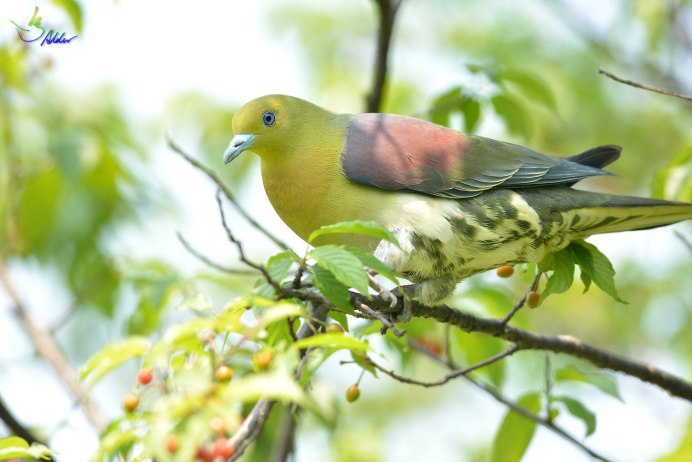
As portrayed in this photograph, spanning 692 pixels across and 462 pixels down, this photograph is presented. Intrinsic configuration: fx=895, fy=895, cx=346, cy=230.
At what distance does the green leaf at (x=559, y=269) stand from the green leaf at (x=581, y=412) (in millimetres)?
511

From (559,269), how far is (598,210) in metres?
0.42

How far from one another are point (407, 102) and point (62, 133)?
11.7 feet

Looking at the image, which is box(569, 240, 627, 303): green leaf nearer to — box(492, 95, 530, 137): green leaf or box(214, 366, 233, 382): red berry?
box(492, 95, 530, 137): green leaf

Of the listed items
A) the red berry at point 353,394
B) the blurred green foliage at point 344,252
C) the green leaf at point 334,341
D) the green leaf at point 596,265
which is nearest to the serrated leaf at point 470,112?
the blurred green foliage at point 344,252

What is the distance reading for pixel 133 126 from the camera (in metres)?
7.79

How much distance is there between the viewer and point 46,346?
4.39 metres

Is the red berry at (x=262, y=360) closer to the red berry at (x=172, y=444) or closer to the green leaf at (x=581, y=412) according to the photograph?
the red berry at (x=172, y=444)

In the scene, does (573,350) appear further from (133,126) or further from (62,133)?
(133,126)

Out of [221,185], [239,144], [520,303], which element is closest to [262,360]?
[221,185]

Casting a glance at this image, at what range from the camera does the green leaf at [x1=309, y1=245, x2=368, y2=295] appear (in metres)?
2.47

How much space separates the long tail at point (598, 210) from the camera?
12.7ft

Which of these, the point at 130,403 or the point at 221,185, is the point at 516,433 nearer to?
the point at 221,185

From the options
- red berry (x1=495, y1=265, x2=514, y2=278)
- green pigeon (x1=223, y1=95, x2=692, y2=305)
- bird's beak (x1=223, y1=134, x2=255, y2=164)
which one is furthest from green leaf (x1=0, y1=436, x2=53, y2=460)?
red berry (x1=495, y1=265, x2=514, y2=278)

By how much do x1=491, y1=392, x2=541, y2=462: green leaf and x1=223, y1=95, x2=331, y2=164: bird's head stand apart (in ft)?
5.06
